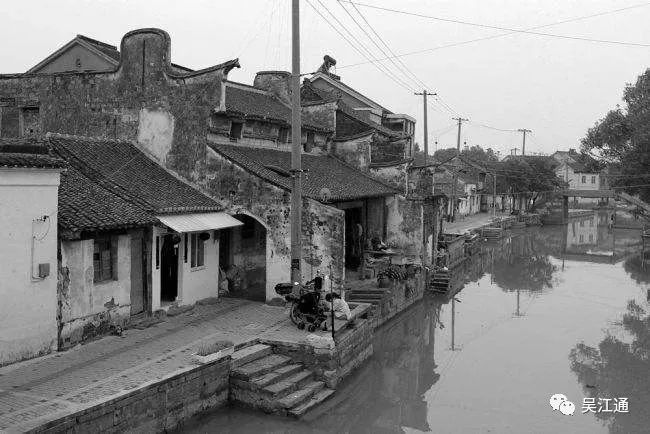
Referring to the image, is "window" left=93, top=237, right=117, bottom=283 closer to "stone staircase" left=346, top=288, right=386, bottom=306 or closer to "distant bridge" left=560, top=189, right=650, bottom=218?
"stone staircase" left=346, top=288, right=386, bottom=306

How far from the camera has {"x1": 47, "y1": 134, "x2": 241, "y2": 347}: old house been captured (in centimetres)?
1127

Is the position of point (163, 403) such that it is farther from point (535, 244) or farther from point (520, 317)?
point (535, 244)

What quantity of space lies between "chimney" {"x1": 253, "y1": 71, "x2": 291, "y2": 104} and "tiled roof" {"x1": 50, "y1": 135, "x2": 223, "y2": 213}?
34.1 feet

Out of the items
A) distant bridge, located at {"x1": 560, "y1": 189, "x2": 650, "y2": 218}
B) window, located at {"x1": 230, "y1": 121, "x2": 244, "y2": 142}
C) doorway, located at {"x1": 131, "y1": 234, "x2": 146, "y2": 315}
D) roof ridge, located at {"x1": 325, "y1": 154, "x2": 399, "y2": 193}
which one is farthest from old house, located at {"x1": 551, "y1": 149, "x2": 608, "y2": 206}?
doorway, located at {"x1": 131, "y1": 234, "x2": 146, "y2": 315}

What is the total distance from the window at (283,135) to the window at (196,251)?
19.1 feet

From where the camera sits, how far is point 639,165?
39688mm

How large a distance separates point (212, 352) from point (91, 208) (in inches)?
159

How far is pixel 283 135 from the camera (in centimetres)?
1992

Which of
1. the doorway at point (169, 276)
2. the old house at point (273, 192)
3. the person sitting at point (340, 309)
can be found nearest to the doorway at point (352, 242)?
the old house at point (273, 192)

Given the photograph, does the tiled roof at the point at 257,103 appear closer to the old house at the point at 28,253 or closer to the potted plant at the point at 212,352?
the old house at the point at 28,253

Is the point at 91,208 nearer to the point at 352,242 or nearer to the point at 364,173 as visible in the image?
the point at 352,242

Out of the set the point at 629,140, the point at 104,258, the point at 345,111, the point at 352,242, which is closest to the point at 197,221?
the point at 104,258

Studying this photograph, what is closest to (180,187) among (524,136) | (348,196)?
(348,196)

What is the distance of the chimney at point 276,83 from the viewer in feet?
83.0
